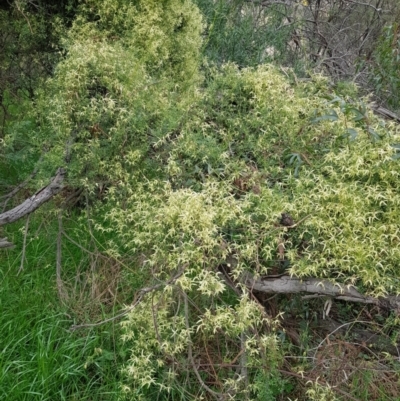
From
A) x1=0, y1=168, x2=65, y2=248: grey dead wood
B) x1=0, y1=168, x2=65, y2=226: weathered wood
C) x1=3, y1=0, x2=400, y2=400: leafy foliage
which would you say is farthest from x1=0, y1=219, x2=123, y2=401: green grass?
x1=0, y1=168, x2=65, y2=226: weathered wood

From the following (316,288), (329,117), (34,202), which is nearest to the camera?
(316,288)

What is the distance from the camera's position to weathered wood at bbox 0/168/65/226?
1967 mm

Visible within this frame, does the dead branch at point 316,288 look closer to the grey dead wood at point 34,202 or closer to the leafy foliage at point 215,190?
the leafy foliage at point 215,190

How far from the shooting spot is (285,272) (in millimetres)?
1711

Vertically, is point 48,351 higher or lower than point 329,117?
lower

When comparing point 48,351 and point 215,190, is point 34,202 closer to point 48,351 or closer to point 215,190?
point 48,351

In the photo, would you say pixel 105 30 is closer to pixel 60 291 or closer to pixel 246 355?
pixel 60 291

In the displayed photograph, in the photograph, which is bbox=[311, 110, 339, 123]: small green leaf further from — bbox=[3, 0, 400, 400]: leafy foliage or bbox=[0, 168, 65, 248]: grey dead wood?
bbox=[0, 168, 65, 248]: grey dead wood

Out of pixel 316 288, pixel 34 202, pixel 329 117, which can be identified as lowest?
pixel 34 202

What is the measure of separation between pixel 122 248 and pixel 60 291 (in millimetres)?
383

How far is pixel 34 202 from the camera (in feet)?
6.53

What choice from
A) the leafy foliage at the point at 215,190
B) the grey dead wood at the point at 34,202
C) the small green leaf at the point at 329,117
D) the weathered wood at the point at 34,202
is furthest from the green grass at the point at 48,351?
the small green leaf at the point at 329,117

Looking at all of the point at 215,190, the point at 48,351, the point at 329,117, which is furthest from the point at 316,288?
the point at 48,351

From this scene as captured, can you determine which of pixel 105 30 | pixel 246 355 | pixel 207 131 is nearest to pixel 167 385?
pixel 246 355
